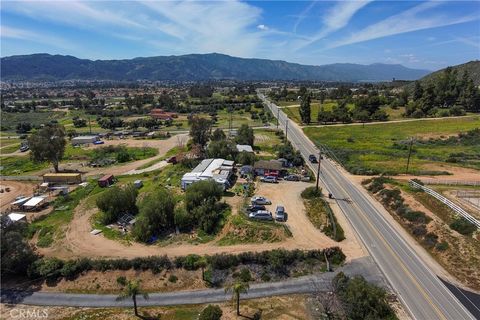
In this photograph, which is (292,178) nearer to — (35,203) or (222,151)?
(222,151)

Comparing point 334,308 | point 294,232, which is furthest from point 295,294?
point 294,232

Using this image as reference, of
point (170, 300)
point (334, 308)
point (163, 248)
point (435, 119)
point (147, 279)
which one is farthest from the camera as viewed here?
point (435, 119)

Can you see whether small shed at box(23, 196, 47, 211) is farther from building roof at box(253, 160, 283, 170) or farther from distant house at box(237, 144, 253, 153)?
distant house at box(237, 144, 253, 153)

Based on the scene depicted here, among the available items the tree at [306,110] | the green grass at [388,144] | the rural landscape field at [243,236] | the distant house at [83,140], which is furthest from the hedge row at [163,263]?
the tree at [306,110]

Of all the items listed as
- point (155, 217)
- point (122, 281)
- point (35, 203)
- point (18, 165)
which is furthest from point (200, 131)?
point (122, 281)

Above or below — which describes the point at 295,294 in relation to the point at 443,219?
below

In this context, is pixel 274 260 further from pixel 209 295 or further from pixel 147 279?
pixel 147 279

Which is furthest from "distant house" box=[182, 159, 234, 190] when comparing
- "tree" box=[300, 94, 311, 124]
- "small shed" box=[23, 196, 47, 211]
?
"tree" box=[300, 94, 311, 124]

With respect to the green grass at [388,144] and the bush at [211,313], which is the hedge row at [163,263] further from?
the green grass at [388,144]
